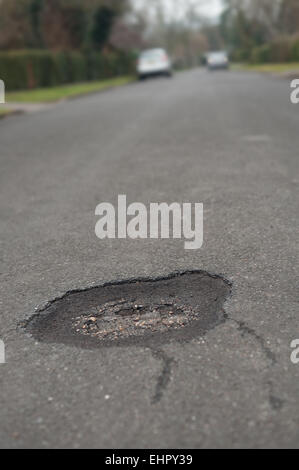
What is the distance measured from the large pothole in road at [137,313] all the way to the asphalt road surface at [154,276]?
0.07m

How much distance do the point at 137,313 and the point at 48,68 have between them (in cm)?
2357

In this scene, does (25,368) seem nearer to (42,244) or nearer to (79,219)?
(42,244)

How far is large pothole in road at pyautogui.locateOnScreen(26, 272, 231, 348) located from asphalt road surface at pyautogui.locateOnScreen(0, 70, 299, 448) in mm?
75

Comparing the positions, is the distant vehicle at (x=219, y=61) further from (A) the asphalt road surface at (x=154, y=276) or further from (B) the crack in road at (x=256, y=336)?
(B) the crack in road at (x=256, y=336)

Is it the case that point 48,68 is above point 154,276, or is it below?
below

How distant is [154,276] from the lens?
2.96 m

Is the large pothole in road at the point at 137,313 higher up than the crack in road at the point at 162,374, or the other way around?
the crack in road at the point at 162,374

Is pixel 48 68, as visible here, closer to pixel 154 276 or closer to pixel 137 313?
pixel 154 276

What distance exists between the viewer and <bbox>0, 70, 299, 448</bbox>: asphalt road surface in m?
1.75

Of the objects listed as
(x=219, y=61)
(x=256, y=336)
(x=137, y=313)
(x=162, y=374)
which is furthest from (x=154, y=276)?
(x=219, y=61)

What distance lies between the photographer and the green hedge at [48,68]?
2116cm

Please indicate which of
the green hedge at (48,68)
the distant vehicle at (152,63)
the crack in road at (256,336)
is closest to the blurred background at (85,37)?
the green hedge at (48,68)

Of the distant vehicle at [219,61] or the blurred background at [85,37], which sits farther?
the distant vehicle at [219,61]

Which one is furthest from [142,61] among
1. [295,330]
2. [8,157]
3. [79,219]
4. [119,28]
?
[295,330]
